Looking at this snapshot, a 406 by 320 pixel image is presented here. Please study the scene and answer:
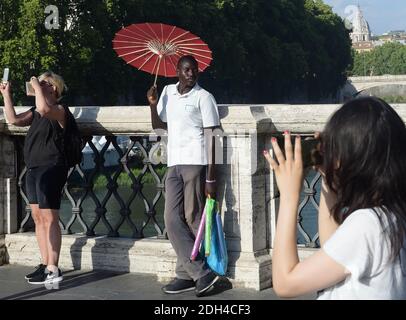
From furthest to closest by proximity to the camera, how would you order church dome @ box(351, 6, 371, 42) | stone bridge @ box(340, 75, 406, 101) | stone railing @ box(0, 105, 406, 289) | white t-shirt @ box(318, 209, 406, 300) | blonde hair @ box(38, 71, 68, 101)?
church dome @ box(351, 6, 371, 42) → stone bridge @ box(340, 75, 406, 101) → blonde hair @ box(38, 71, 68, 101) → stone railing @ box(0, 105, 406, 289) → white t-shirt @ box(318, 209, 406, 300)

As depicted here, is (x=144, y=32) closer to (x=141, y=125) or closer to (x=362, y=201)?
(x=141, y=125)

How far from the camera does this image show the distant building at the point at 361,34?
130125mm

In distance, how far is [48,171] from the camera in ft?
15.4

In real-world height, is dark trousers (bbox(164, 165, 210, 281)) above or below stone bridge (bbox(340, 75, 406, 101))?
below

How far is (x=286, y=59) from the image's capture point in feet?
190

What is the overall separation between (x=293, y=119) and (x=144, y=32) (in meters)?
1.15

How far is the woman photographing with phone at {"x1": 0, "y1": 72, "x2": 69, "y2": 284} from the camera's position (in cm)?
469

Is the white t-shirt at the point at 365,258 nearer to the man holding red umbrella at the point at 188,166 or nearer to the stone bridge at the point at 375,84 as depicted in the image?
the man holding red umbrella at the point at 188,166

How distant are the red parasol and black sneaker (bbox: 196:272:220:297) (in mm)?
1313

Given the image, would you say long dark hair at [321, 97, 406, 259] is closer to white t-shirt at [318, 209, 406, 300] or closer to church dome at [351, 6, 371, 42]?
white t-shirt at [318, 209, 406, 300]

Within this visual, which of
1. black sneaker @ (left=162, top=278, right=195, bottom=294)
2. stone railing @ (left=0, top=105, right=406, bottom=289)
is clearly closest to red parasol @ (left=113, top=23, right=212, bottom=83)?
stone railing @ (left=0, top=105, right=406, bottom=289)

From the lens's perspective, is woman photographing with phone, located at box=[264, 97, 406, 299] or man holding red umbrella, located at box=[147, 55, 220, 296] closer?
woman photographing with phone, located at box=[264, 97, 406, 299]

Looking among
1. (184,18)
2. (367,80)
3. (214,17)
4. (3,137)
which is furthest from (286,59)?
(3,137)

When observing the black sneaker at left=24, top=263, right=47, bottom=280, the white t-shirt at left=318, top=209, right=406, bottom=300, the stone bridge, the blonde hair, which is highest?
the stone bridge
